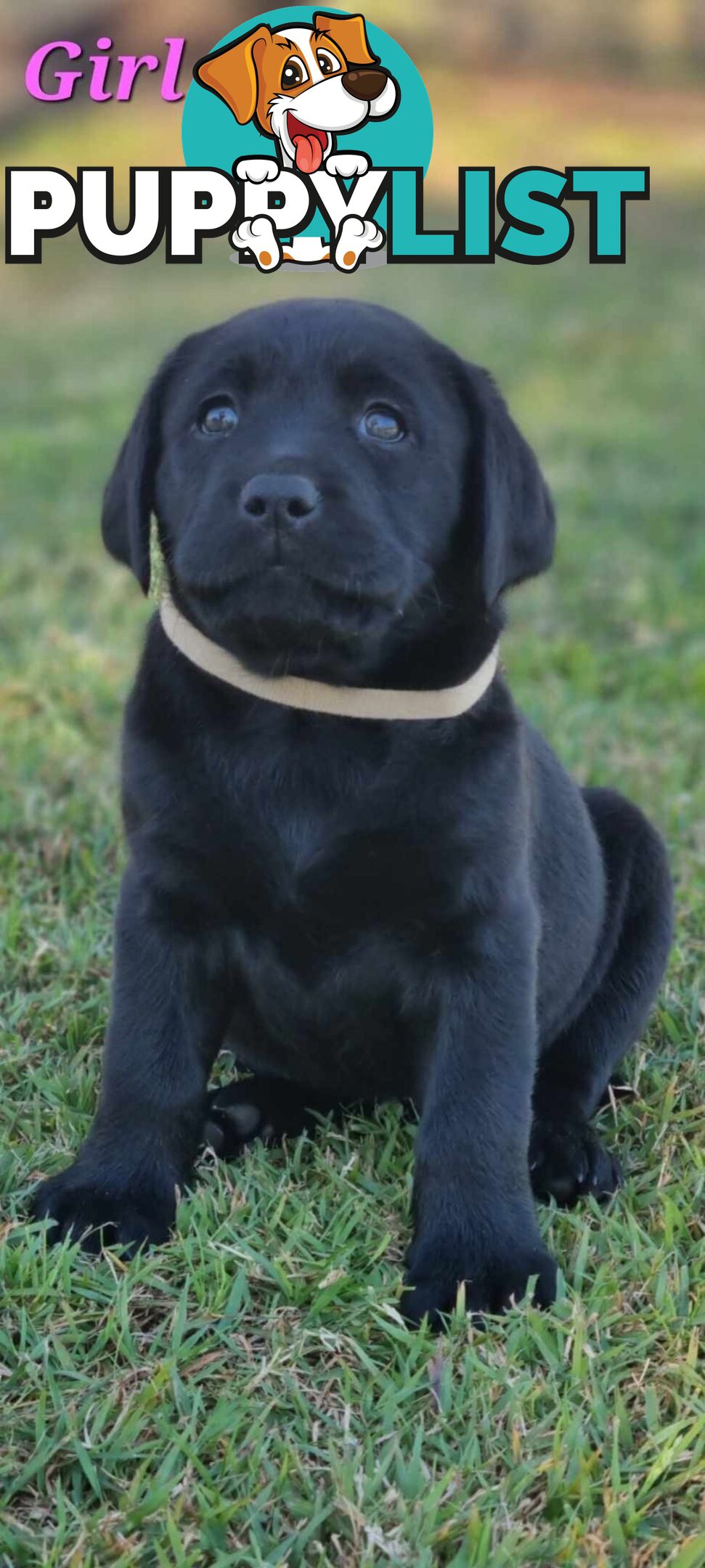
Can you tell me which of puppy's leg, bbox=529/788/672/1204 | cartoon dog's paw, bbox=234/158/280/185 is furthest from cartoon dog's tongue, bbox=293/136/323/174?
puppy's leg, bbox=529/788/672/1204

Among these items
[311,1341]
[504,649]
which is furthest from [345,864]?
[504,649]

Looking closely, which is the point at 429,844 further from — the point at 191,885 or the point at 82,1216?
the point at 82,1216

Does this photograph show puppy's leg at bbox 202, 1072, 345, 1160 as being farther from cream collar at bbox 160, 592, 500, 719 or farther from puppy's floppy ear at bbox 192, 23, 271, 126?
puppy's floppy ear at bbox 192, 23, 271, 126

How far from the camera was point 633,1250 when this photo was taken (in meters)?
2.55

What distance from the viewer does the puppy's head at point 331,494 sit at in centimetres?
238

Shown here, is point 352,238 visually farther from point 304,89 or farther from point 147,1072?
point 147,1072

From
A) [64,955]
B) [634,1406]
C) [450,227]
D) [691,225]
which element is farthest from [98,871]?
[691,225]

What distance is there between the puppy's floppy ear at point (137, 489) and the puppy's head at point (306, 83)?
3.89 m

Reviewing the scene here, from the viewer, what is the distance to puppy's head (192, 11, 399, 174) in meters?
6.21

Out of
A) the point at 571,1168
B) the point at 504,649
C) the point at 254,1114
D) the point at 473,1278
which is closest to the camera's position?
the point at 473,1278

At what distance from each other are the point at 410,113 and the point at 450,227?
6788 millimetres

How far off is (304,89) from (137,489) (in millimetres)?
4111

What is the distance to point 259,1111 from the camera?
2.92 m

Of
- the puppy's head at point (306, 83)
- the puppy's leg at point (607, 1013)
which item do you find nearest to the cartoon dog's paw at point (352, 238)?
the puppy's head at point (306, 83)
